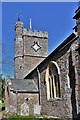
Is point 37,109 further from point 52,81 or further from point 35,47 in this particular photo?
point 35,47

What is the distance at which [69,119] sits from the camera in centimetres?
1574

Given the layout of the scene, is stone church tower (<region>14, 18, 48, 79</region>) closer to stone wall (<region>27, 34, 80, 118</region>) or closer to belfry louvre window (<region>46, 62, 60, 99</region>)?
belfry louvre window (<region>46, 62, 60, 99</region>)

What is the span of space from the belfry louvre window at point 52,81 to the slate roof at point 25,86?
9.29ft

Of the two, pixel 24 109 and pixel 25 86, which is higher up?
pixel 25 86

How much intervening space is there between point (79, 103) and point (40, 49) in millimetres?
22168

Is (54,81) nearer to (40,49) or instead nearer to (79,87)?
(79,87)

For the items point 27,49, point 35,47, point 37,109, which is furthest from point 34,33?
point 37,109

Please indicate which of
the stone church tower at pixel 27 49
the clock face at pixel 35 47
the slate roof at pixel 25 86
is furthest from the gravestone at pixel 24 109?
the clock face at pixel 35 47

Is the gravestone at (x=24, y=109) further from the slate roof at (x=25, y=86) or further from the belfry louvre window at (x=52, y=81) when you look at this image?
the belfry louvre window at (x=52, y=81)

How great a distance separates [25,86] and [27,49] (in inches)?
431

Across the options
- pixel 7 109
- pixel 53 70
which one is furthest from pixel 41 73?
pixel 7 109

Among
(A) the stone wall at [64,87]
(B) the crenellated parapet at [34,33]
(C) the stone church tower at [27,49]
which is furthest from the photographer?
(B) the crenellated parapet at [34,33]

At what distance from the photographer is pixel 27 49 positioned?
113 ft

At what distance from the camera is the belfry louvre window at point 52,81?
19.2 m
